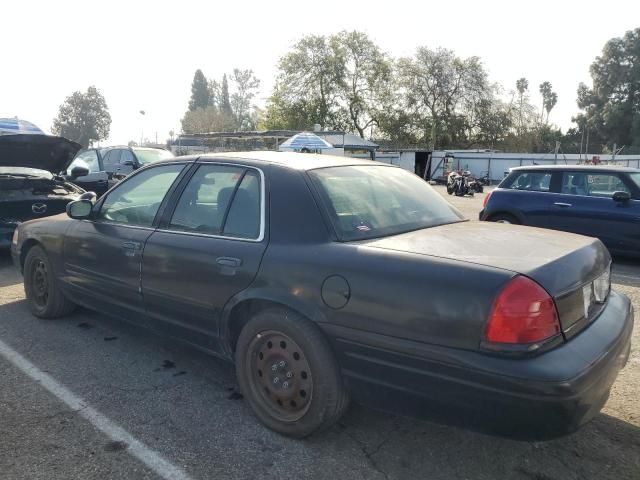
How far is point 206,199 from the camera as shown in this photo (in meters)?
3.46

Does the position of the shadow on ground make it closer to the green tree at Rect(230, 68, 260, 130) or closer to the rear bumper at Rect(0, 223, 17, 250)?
the rear bumper at Rect(0, 223, 17, 250)

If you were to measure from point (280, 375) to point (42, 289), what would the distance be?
302cm

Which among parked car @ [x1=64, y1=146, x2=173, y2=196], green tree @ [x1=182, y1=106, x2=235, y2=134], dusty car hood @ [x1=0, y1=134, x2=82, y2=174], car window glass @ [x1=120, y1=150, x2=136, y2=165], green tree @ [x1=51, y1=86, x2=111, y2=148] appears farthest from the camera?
green tree @ [x1=51, y1=86, x2=111, y2=148]

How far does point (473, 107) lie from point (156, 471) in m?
51.5

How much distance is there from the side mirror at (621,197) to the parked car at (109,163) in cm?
836

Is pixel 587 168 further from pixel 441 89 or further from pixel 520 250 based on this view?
pixel 441 89

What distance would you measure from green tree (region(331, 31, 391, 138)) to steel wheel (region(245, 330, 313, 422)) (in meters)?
51.0

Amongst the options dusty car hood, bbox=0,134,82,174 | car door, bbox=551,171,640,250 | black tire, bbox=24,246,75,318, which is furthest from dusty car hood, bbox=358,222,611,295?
dusty car hood, bbox=0,134,82,174

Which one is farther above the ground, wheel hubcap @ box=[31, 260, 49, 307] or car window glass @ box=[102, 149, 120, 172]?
car window glass @ box=[102, 149, 120, 172]

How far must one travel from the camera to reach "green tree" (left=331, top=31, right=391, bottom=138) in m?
51.4

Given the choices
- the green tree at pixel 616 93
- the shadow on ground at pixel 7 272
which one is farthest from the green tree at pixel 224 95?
the shadow on ground at pixel 7 272

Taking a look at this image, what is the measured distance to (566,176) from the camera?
8094 millimetres

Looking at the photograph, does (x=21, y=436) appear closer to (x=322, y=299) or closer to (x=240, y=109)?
(x=322, y=299)

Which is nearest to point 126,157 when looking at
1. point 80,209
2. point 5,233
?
point 5,233
